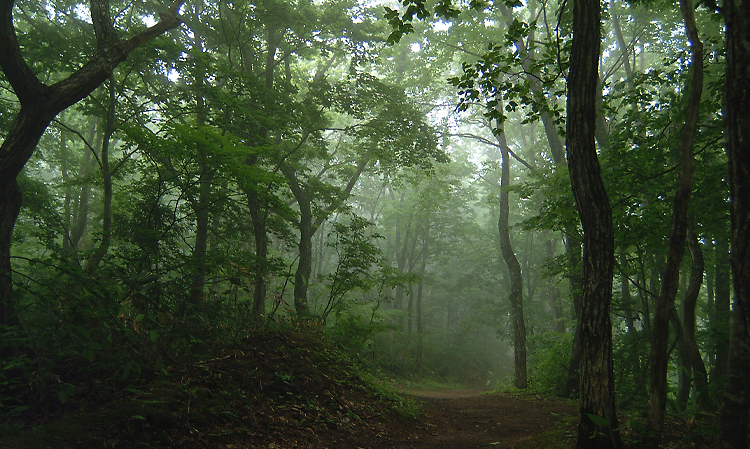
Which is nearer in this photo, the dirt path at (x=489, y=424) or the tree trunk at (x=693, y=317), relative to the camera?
the tree trunk at (x=693, y=317)

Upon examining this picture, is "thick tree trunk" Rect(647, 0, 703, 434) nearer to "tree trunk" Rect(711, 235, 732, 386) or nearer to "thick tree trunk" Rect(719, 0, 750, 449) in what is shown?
"thick tree trunk" Rect(719, 0, 750, 449)

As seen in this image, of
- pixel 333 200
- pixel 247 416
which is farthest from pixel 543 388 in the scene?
pixel 247 416

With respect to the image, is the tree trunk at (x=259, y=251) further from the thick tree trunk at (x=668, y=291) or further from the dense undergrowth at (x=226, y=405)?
the thick tree trunk at (x=668, y=291)

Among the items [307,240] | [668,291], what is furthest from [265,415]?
[307,240]

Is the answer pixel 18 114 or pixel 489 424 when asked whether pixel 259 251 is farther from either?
pixel 489 424

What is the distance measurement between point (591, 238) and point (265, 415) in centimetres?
395

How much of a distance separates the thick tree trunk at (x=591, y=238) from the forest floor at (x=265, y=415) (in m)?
0.46

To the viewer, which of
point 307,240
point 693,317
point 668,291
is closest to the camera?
point 668,291

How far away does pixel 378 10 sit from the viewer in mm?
Result: 14109

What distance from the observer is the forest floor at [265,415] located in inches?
135

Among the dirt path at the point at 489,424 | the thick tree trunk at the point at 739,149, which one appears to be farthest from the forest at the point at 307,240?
the dirt path at the point at 489,424

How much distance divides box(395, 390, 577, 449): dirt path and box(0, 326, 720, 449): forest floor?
27 mm

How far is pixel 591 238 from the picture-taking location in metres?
3.81

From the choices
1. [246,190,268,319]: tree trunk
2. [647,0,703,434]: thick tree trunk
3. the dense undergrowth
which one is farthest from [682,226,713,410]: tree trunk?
[246,190,268,319]: tree trunk
